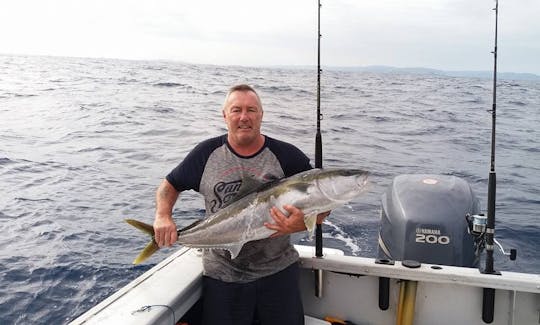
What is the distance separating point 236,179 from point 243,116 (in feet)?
1.53

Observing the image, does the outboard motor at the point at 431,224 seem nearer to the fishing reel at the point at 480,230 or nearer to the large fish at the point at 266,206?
the fishing reel at the point at 480,230

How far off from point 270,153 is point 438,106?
2911cm

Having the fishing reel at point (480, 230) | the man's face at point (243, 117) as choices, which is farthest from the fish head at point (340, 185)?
the fishing reel at point (480, 230)

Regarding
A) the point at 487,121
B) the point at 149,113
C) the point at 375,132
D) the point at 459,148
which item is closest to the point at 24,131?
the point at 149,113

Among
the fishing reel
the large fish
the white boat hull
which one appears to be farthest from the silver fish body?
the fishing reel

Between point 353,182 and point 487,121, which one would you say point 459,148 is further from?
point 353,182

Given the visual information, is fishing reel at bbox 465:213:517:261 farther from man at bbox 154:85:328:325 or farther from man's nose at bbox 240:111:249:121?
man's nose at bbox 240:111:249:121

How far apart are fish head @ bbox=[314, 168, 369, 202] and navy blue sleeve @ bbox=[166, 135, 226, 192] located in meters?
0.93

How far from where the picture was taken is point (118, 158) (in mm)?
13445

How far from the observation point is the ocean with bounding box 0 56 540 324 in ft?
21.9

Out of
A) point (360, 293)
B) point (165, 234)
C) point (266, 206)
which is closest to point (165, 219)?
point (165, 234)

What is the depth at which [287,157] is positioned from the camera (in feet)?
11.5

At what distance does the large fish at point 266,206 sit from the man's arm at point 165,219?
0.06 metres

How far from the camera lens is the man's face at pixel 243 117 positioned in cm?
337
